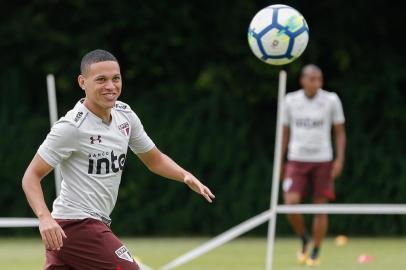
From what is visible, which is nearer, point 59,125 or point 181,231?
point 59,125

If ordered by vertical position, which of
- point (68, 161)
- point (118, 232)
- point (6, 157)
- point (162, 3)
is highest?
point (162, 3)

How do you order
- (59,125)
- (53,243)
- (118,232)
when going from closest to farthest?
1. (53,243)
2. (59,125)
3. (118,232)

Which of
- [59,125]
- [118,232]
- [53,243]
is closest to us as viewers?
[53,243]

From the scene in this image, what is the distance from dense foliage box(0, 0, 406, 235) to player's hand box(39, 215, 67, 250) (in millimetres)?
9701

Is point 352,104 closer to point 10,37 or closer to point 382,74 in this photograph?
point 382,74

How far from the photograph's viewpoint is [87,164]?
5.54 m

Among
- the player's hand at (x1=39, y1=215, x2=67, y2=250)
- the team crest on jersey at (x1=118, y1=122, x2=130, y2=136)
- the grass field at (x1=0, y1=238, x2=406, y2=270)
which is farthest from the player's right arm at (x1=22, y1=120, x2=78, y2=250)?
the grass field at (x1=0, y1=238, x2=406, y2=270)

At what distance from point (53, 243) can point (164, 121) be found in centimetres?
1004

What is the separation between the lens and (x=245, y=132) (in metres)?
15.0

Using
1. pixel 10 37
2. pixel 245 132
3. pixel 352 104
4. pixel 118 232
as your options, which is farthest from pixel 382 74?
pixel 10 37

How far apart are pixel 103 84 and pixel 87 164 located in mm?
454

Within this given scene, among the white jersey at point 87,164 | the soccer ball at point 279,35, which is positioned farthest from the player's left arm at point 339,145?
the white jersey at point 87,164

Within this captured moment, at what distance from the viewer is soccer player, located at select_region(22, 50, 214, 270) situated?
17.7 feet

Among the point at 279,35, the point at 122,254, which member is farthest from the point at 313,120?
the point at 122,254
